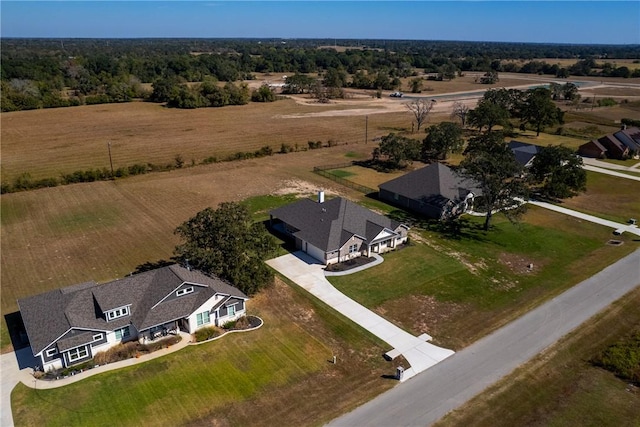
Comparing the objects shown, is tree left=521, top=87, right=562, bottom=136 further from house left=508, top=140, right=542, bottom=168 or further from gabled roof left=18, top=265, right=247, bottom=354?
gabled roof left=18, top=265, right=247, bottom=354

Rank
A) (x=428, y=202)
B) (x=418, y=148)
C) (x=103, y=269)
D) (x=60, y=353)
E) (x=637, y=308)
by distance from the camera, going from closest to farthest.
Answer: (x=60, y=353), (x=637, y=308), (x=103, y=269), (x=428, y=202), (x=418, y=148)

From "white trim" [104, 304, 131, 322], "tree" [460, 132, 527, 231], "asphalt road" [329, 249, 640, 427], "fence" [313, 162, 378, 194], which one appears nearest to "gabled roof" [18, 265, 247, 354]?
"white trim" [104, 304, 131, 322]

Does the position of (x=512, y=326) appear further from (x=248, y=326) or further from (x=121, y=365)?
(x=121, y=365)

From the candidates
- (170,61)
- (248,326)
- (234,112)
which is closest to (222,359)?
(248,326)

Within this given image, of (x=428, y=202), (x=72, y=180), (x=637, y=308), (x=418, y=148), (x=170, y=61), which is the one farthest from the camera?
(x=170, y=61)

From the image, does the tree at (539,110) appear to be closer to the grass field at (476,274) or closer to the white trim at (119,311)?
the grass field at (476,274)

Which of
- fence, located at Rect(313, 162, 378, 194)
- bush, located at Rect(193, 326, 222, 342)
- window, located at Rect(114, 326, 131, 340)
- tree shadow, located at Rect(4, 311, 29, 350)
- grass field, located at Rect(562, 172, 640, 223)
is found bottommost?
tree shadow, located at Rect(4, 311, 29, 350)

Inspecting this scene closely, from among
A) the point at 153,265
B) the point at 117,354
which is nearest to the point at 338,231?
the point at 153,265

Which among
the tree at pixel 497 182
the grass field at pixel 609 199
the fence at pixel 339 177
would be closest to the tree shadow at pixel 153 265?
the fence at pixel 339 177
